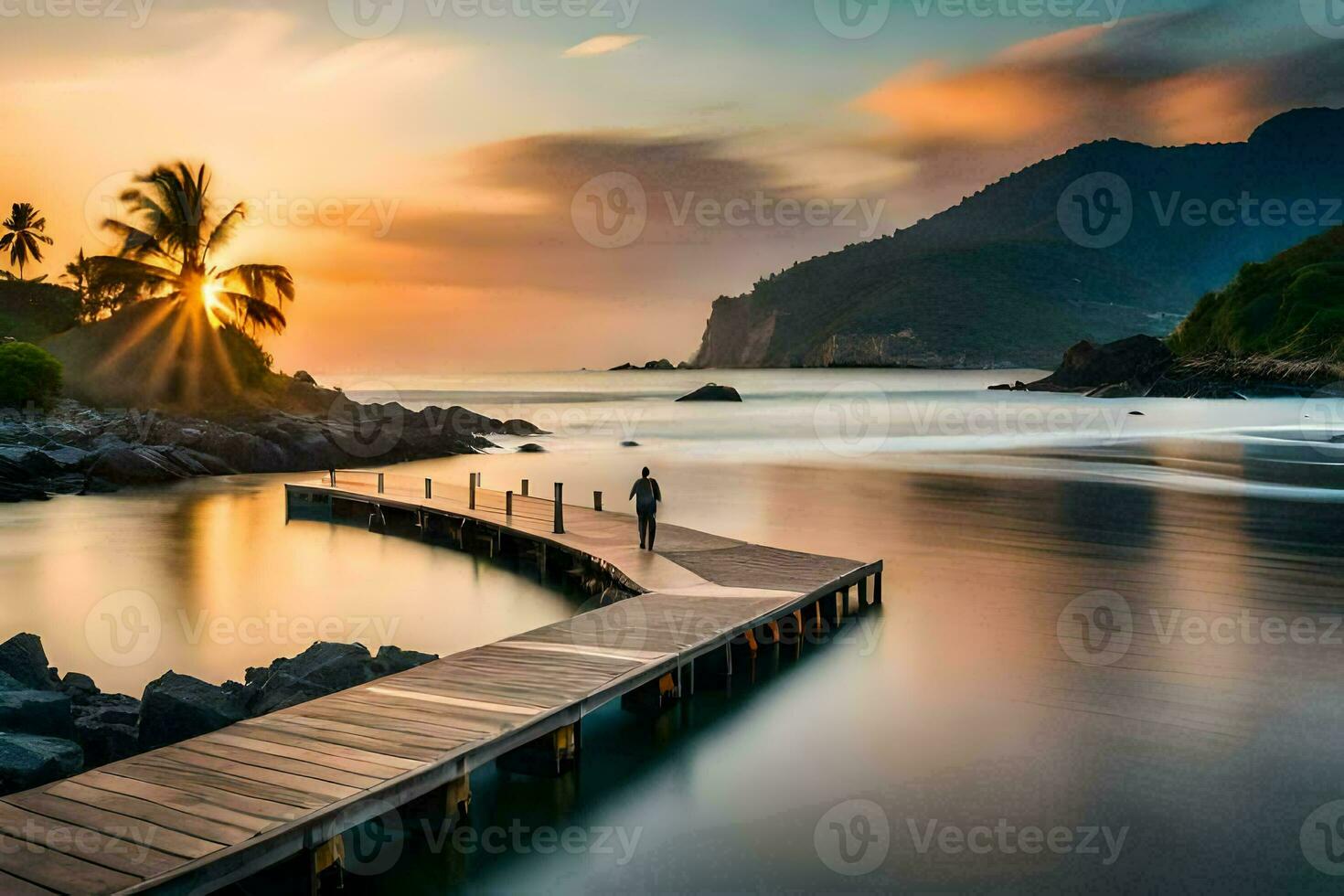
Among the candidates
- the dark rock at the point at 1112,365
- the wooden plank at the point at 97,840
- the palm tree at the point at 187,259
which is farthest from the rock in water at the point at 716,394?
the wooden plank at the point at 97,840

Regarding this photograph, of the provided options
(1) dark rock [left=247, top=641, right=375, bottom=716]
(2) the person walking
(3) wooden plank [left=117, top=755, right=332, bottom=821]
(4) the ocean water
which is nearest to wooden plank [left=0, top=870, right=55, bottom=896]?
(3) wooden plank [left=117, top=755, right=332, bottom=821]

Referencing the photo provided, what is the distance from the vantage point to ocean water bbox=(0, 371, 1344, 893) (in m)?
7.95

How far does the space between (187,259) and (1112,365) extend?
95605 mm

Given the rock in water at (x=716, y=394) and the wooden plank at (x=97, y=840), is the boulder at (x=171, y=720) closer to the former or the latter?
the wooden plank at (x=97, y=840)

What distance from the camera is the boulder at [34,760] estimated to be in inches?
303

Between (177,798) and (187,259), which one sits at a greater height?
(187,259)

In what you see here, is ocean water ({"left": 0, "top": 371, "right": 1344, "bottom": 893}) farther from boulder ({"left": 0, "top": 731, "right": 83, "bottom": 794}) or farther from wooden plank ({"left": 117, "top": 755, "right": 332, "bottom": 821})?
boulder ({"left": 0, "top": 731, "right": 83, "bottom": 794})

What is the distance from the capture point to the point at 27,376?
36750 mm

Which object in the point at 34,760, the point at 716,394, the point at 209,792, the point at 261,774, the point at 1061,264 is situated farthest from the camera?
the point at 1061,264

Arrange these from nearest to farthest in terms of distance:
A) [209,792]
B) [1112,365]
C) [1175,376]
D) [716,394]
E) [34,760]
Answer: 1. [209,792]
2. [34,760]
3. [716,394]
4. [1175,376]
5. [1112,365]

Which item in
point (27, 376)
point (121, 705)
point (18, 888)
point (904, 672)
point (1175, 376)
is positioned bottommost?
point (904, 672)

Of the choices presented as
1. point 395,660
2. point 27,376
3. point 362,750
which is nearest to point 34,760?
point 362,750

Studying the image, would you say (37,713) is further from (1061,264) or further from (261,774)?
(1061,264)

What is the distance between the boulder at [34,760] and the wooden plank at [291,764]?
4.58ft
